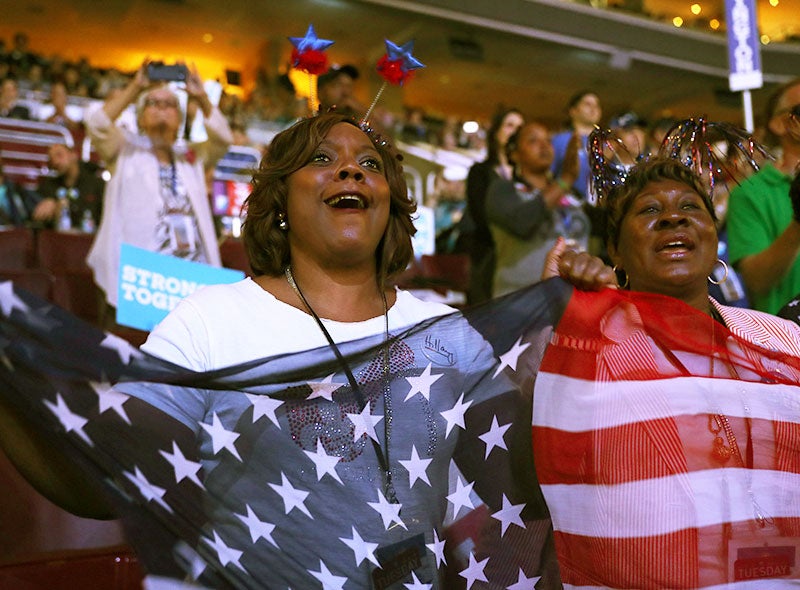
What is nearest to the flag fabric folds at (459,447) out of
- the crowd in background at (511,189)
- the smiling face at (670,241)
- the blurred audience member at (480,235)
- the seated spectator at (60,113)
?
the smiling face at (670,241)

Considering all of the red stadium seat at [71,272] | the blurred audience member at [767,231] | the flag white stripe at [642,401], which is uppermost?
the blurred audience member at [767,231]

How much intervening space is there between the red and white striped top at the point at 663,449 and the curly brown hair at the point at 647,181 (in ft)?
0.95

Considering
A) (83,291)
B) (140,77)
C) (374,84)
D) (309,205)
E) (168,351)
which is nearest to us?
(168,351)

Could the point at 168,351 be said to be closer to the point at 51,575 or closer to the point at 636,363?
the point at 51,575

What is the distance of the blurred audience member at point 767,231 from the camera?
98.0 inches

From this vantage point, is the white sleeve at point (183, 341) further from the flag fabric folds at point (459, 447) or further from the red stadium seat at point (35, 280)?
the red stadium seat at point (35, 280)

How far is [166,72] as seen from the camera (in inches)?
154

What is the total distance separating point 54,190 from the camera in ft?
23.4

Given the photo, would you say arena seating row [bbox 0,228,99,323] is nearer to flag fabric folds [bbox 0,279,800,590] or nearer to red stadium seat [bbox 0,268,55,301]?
red stadium seat [bbox 0,268,55,301]

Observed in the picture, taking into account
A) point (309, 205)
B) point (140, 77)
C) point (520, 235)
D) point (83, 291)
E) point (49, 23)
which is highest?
point (49, 23)

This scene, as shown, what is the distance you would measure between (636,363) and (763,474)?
29 centimetres

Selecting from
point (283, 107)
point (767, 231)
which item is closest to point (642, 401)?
point (767, 231)

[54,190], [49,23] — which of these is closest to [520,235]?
[54,190]

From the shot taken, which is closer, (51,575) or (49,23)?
(51,575)
